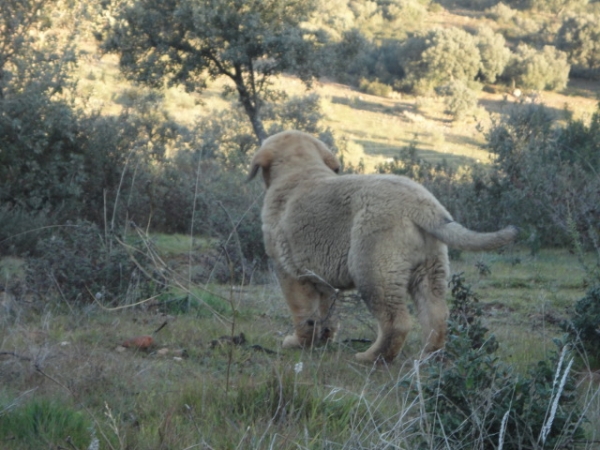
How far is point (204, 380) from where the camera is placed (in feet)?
15.9

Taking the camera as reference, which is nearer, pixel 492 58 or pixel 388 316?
pixel 388 316

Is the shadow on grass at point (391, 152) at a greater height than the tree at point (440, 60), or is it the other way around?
the tree at point (440, 60)

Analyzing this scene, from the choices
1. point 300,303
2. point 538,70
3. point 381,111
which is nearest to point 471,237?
point 300,303

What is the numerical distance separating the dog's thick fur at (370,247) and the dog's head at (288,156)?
290 millimetres

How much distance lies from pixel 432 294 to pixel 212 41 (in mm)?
10235

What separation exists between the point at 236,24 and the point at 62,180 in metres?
5.03

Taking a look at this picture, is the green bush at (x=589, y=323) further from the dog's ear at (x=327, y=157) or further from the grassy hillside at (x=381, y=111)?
the grassy hillside at (x=381, y=111)

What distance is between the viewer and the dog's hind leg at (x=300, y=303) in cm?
642

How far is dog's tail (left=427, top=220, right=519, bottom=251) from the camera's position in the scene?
5290mm

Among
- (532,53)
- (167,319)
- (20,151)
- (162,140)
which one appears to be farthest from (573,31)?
(167,319)

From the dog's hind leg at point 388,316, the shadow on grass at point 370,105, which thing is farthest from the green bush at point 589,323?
the shadow on grass at point 370,105

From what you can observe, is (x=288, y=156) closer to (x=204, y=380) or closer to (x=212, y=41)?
(x=204, y=380)

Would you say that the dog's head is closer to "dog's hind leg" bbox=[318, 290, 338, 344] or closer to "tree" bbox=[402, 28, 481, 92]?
"dog's hind leg" bbox=[318, 290, 338, 344]

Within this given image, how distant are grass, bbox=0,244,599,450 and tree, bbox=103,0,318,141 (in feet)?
24.9
